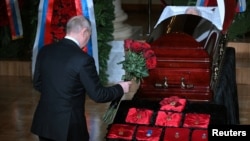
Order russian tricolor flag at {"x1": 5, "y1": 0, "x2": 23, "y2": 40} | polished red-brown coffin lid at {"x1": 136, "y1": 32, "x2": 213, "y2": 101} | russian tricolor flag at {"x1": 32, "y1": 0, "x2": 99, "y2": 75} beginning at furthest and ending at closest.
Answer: russian tricolor flag at {"x1": 5, "y1": 0, "x2": 23, "y2": 40}
russian tricolor flag at {"x1": 32, "y1": 0, "x2": 99, "y2": 75}
polished red-brown coffin lid at {"x1": 136, "y1": 32, "x2": 213, "y2": 101}

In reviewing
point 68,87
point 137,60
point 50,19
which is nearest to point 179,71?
point 137,60

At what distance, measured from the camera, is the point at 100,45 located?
21.3 ft

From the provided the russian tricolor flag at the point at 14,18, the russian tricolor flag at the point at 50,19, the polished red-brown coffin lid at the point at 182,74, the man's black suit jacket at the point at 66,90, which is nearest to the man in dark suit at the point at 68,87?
the man's black suit jacket at the point at 66,90

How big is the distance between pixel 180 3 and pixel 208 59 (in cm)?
477

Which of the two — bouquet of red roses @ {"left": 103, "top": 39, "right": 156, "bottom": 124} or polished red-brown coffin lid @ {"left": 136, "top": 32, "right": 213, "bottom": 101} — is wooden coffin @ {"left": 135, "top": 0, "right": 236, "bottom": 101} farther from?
bouquet of red roses @ {"left": 103, "top": 39, "right": 156, "bottom": 124}

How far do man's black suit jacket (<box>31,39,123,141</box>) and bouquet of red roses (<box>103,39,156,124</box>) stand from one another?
0.47 feet

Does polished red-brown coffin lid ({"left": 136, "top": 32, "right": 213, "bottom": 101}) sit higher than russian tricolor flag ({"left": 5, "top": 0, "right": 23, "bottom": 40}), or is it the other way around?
polished red-brown coffin lid ({"left": 136, "top": 32, "right": 213, "bottom": 101})

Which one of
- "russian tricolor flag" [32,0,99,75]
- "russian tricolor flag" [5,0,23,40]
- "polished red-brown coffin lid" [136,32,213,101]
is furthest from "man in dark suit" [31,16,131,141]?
"russian tricolor flag" [5,0,23,40]

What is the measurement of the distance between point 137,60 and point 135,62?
0.6 inches

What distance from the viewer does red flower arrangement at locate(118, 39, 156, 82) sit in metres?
3.16

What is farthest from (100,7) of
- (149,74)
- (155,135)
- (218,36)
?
(155,135)

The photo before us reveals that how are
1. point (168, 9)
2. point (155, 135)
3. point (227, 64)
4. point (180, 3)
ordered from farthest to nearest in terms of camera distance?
point (180, 3) < point (227, 64) < point (168, 9) < point (155, 135)

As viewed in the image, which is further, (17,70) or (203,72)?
(17,70)

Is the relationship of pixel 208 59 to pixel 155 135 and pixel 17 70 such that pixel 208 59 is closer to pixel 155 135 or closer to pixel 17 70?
pixel 155 135
